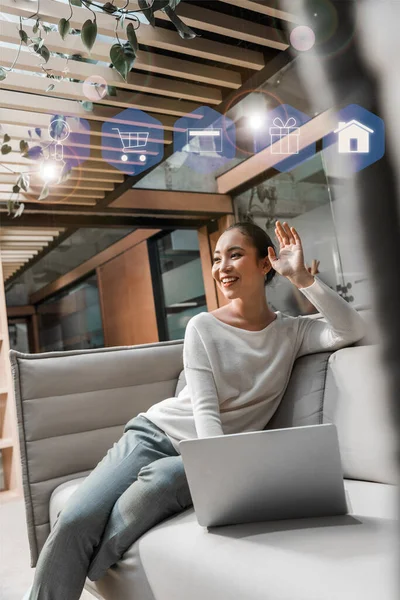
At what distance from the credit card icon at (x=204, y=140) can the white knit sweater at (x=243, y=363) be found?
2502mm

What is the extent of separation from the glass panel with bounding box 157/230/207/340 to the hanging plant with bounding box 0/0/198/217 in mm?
943

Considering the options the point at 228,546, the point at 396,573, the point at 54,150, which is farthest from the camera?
the point at 54,150

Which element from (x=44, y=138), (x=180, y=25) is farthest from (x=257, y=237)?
(x=44, y=138)

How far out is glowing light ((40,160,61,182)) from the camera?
3434 mm

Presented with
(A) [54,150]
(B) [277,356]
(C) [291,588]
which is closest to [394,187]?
(C) [291,588]

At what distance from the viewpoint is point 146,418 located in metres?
1.32

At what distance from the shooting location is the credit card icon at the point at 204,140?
3.54 m

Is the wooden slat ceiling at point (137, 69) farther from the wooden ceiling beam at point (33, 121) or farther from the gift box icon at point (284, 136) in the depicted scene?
the gift box icon at point (284, 136)

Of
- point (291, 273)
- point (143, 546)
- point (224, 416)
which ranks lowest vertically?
point (143, 546)

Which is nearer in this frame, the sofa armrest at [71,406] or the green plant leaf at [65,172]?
the sofa armrest at [71,406]

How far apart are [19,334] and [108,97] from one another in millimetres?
1629

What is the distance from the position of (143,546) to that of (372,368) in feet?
3.26

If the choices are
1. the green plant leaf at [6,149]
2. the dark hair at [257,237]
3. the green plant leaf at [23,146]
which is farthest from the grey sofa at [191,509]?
the green plant leaf at [23,146]

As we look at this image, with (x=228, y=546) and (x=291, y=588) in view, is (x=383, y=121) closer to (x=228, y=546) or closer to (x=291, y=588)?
(x=291, y=588)
